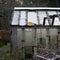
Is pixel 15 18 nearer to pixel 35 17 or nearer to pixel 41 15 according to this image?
pixel 35 17

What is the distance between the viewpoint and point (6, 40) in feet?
24.3

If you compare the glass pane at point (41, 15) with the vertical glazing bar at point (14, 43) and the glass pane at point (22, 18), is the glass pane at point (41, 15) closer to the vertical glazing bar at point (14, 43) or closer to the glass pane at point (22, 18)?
the glass pane at point (22, 18)

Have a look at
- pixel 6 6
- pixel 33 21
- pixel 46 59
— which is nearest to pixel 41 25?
pixel 33 21

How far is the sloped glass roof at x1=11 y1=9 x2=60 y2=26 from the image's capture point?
272 inches

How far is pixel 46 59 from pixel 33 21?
110 centimetres

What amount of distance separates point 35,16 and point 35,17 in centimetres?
9

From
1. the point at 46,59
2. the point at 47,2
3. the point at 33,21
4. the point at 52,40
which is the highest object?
the point at 47,2

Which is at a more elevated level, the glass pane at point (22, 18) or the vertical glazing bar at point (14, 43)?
the glass pane at point (22, 18)

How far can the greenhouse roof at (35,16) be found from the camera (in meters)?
6.89

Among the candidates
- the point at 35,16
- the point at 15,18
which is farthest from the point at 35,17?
the point at 15,18

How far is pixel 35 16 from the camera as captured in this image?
7426 millimetres

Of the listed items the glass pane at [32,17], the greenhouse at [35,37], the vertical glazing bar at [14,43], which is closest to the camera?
the greenhouse at [35,37]

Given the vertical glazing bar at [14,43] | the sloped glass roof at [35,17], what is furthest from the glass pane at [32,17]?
the vertical glazing bar at [14,43]

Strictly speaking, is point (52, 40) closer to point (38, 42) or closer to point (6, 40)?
point (38, 42)
